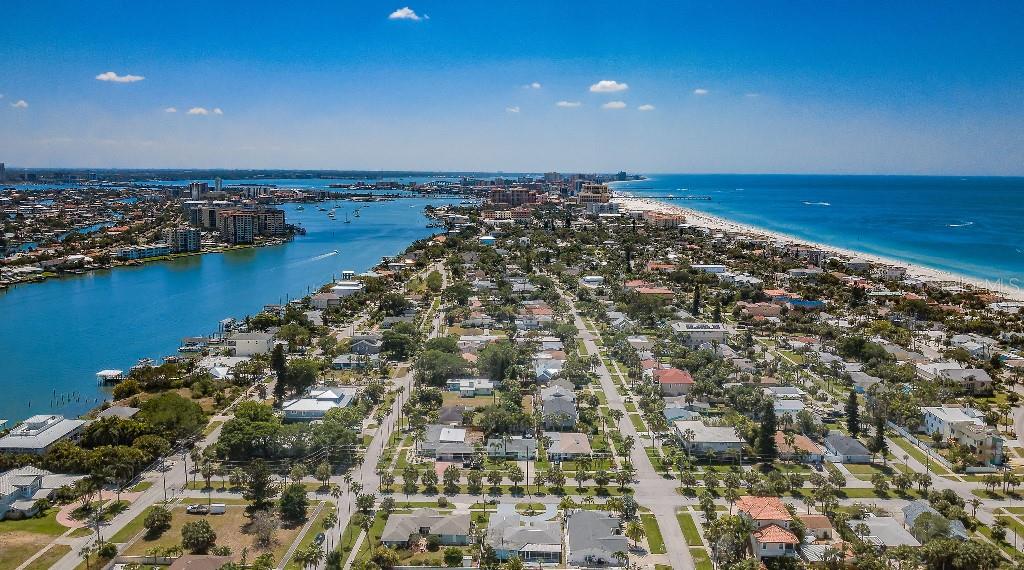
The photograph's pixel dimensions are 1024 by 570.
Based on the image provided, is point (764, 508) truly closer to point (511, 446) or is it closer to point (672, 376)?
point (511, 446)

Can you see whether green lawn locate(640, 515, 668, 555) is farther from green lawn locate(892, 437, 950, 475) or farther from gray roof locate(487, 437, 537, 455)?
green lawn locate(892, 437, 950, 475)

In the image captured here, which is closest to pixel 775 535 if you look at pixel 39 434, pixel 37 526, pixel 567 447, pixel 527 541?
pixel 527 541

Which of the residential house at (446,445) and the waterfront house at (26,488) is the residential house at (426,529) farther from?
the waterfront house at (26,488)

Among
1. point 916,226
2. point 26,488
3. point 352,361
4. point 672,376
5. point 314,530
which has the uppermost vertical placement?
point 916,226

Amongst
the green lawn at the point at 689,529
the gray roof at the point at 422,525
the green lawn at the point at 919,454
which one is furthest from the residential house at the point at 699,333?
the gray roof at the point at 422,525

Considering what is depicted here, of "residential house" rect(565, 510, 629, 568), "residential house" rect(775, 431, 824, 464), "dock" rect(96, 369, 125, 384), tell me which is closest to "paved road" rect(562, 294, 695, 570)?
"residential house" rect(565, 510, 629, 568)
